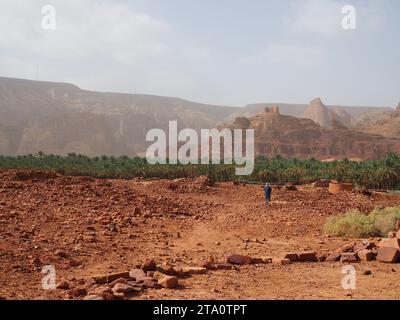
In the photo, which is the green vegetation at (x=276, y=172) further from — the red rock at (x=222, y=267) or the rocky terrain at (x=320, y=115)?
the rocky terrain at (x=320, y=115)

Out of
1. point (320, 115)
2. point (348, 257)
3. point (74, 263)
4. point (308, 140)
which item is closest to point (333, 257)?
point (348, 257)

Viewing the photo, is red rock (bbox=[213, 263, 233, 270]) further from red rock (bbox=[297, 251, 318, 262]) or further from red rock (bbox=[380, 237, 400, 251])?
red rock (bbox=[380, 237, 400, 251])

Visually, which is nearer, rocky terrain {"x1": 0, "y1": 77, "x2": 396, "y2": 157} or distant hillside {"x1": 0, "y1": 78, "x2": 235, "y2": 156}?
rocky terrain {"x1": 0, "y1": 77, "x2": 396, "y2": 157}

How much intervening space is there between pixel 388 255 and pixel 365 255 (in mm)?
417

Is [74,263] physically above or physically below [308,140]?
below

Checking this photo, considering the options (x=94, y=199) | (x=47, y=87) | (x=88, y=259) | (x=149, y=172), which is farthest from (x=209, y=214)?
(x=47, y=87)

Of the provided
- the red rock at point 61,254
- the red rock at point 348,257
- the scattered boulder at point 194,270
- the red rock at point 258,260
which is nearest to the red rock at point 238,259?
the red rock at point 258,260

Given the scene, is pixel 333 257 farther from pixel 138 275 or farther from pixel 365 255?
pixel 138 275

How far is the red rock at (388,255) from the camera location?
8703mm

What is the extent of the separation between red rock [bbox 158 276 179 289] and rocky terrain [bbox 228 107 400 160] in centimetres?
8611

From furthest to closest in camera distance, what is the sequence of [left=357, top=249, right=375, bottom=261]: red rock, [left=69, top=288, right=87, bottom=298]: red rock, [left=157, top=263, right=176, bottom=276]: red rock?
[left=357, top=249, right=375, bottom=261]: red rock
[left=157, top=263, right=176, bottom=276]: red rock
[left=69, top=288, right=87, bottom=298]: red rock

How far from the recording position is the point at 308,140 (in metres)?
97.5

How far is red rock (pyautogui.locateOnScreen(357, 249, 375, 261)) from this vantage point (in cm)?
891

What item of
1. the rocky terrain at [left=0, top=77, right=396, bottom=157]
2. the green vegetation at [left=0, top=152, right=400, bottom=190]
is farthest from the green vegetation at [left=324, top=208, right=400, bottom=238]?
the rocky terrain at [left=0, top=77, right=396, bottom=157]
